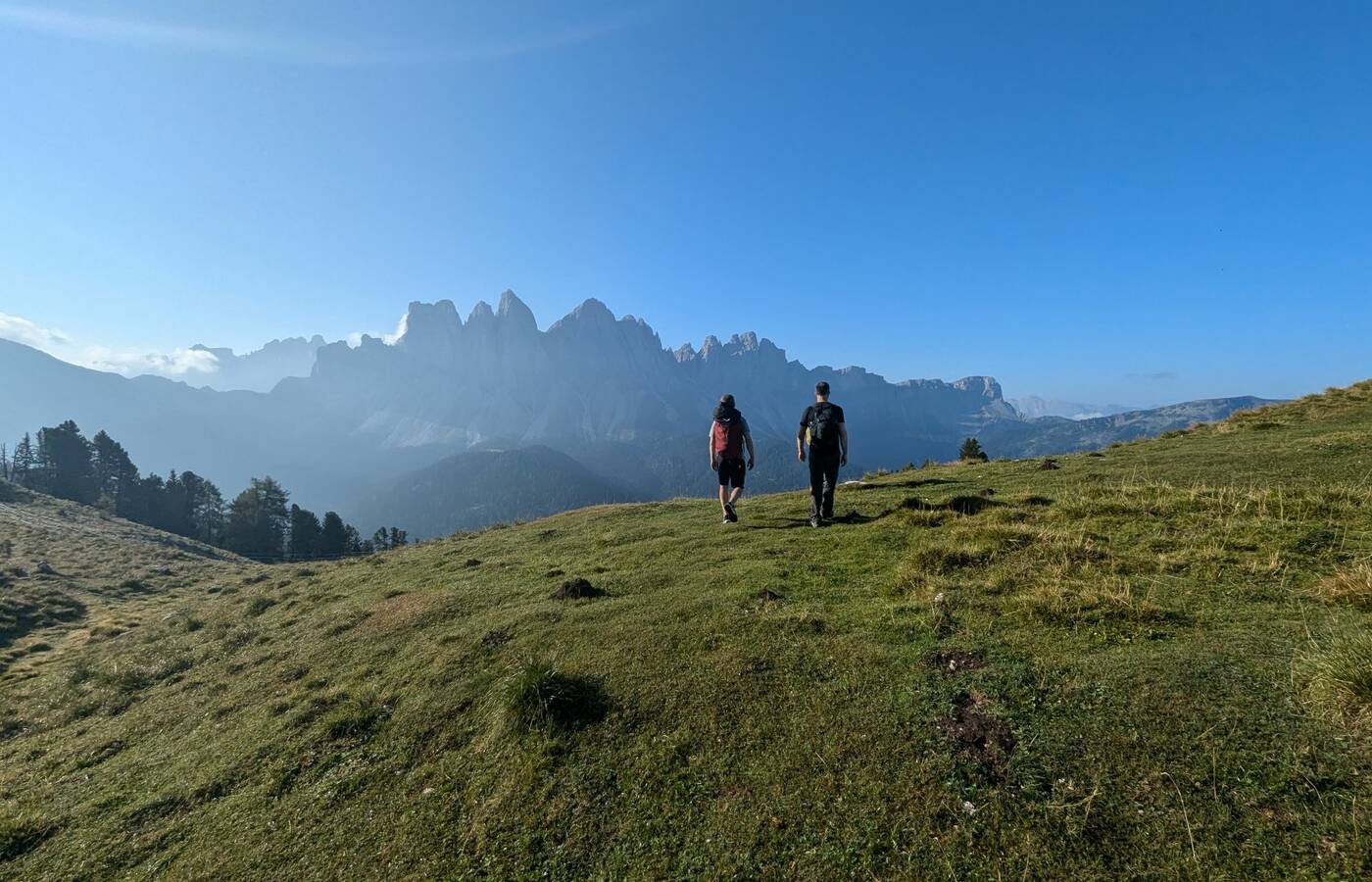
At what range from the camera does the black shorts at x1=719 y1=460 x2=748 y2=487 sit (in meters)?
14.5

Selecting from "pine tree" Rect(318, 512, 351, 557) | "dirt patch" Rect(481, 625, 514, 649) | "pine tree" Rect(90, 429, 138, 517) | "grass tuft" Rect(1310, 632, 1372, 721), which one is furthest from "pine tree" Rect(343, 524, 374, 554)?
"grass tuft" Rect(1310, 632, 1372, 721)

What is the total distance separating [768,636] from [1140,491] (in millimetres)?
8885

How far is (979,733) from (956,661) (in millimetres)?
1225

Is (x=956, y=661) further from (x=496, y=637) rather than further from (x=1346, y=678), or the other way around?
(x=496, y=637)

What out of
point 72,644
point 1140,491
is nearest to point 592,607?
point 1140,491

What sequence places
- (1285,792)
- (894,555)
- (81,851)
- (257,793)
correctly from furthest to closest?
1. (894,555)
2. (257,793)
3. (81,851)
4. (1285,792)

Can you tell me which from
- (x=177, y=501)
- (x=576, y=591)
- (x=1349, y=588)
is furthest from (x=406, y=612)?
(x=177, y=501)

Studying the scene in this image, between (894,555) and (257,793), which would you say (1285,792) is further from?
(257,793)

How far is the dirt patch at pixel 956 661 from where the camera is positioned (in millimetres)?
5754

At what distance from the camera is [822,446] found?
42.6ft

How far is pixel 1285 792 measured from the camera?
3.58 metres

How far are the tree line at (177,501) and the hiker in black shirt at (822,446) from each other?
91.1 metres

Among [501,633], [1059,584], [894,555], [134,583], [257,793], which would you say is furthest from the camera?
[134,583]

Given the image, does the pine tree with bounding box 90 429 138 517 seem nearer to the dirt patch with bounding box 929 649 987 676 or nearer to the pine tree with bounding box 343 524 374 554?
the pine tree with bounding box 343 524 374 554
